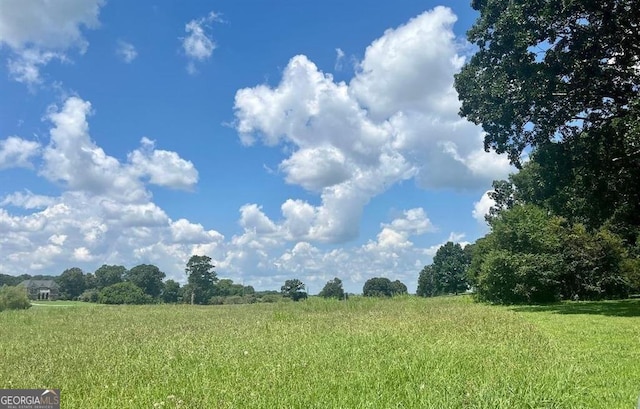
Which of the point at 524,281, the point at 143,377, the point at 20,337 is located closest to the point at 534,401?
the point at 143,377

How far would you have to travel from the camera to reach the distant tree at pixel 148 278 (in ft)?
387

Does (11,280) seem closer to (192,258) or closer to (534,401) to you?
(192,258)

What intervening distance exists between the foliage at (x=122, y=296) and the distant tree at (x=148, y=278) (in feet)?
73.1

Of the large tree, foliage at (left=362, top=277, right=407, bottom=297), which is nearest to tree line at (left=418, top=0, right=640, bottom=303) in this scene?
the large tree

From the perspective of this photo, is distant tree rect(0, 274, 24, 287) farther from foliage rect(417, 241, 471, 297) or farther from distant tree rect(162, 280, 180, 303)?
foliage rect(417, 241, 471, 297)

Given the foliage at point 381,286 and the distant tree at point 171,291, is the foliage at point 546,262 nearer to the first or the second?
the distant tree at point 171,291

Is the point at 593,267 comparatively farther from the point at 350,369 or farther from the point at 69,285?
the point at 69,285

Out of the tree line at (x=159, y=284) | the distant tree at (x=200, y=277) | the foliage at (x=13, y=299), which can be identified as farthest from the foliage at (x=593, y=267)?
the distant tree at (x=200, y=277)

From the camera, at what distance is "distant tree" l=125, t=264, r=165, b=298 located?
118 meters

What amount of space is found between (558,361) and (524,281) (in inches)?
1049

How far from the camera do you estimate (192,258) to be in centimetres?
11181

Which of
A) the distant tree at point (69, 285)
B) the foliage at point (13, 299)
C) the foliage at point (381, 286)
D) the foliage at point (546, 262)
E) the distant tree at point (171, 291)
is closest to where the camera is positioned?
the foliage at point (546, 262)

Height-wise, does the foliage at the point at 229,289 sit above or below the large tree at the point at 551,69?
below

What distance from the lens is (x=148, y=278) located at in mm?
119125
